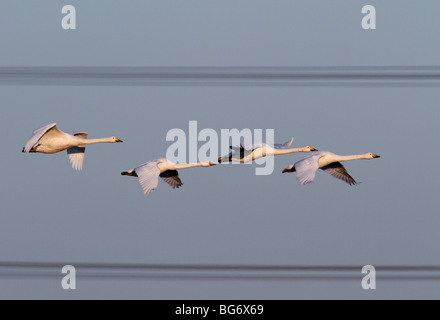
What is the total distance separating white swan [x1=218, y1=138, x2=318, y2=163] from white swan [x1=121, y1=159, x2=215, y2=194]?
0.20 feet

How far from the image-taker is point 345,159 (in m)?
→ 1.57

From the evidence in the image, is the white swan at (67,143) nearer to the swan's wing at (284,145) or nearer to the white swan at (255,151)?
the white swan at (255,151)

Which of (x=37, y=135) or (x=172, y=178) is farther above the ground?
(x=37, y=135)

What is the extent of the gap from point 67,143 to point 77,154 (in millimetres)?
38

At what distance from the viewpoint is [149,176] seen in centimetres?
156

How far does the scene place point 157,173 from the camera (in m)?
1.56

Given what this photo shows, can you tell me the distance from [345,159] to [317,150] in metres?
0.08

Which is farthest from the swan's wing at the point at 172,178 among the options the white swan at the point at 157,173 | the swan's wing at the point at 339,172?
the swan's wing at the point at 339,172

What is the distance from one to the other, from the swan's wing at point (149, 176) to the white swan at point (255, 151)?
0.54 feet

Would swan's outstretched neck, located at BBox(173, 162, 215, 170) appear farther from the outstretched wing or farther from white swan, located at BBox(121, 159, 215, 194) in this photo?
the outstretched wing

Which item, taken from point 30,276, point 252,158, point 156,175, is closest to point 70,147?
point 156,175

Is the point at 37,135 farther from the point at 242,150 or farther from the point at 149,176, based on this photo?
the point at 242,150

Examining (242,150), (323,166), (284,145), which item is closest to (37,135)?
(242,150)

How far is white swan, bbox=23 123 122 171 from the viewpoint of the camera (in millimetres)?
1575
